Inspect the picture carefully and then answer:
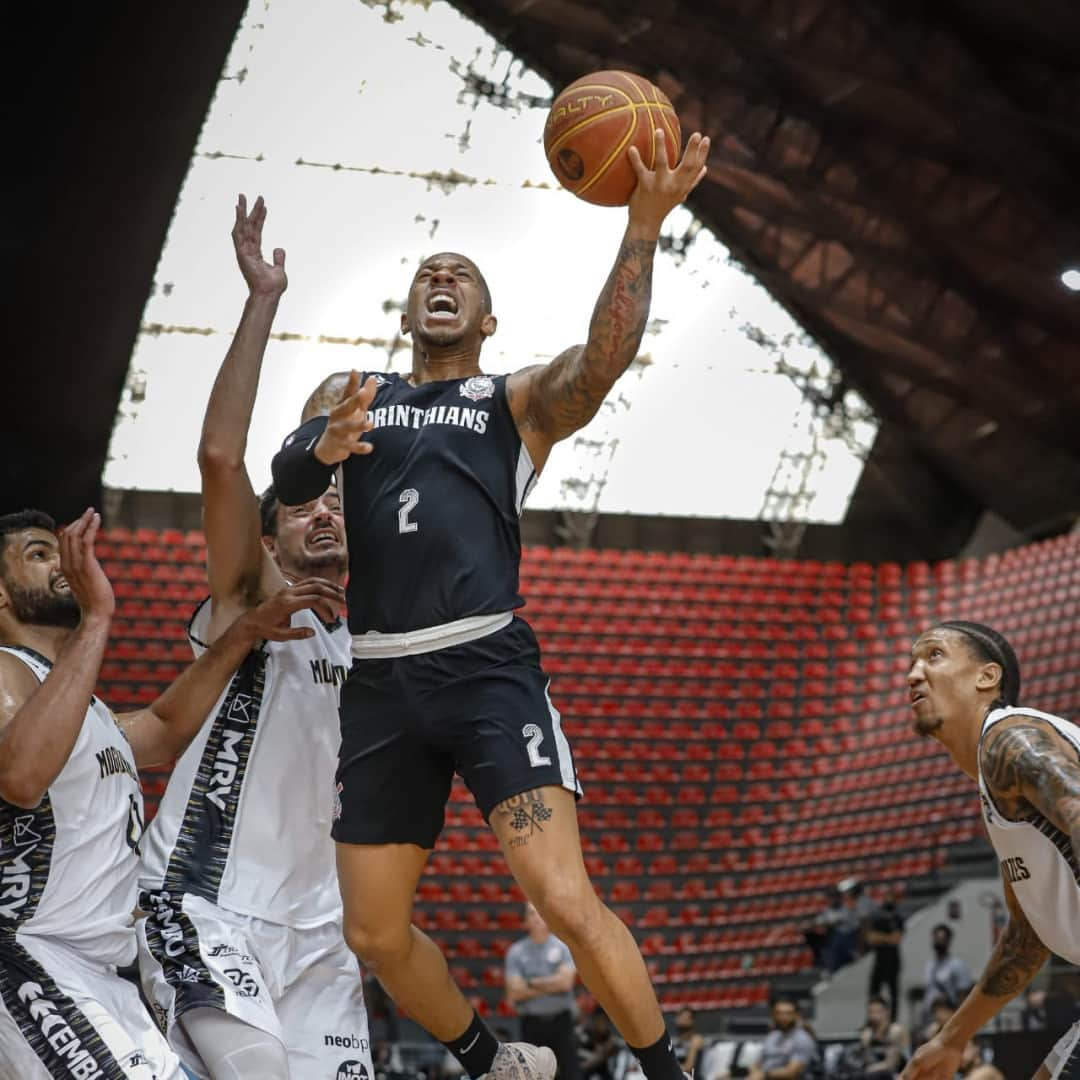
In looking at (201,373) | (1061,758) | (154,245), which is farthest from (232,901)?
(201,373)

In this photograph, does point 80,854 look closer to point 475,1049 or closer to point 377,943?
point 377,943

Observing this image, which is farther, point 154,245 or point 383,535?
point 154,245

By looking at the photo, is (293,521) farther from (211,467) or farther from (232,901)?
(232,901)

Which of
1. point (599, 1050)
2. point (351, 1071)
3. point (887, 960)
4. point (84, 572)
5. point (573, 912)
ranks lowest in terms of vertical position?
point (887, 960)

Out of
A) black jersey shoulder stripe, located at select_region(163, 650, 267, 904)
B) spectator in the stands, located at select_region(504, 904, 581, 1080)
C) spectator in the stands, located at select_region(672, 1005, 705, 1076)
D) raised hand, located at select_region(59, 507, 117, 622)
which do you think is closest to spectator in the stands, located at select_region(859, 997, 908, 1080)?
spectator in the stands, located at select_region(672, 1005, 705, 1076)

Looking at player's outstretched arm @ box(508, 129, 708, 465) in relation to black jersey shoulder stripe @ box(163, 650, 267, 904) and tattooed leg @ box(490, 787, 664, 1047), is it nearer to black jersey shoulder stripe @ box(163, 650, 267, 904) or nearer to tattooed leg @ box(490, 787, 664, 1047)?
tattooed leg @ box(490, 787, 664, 1047)

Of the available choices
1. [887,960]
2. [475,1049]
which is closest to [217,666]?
[475,1049]

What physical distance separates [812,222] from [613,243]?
2.58 metres

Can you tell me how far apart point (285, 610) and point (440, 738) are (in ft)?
1.88

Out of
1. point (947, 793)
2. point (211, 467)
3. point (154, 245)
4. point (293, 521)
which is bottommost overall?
point (947, 793)

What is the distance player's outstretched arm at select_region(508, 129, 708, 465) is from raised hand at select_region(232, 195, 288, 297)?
0.90 m

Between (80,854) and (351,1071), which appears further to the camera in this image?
(351,1071)

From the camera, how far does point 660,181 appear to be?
3531 millimetres

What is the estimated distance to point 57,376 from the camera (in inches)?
688
